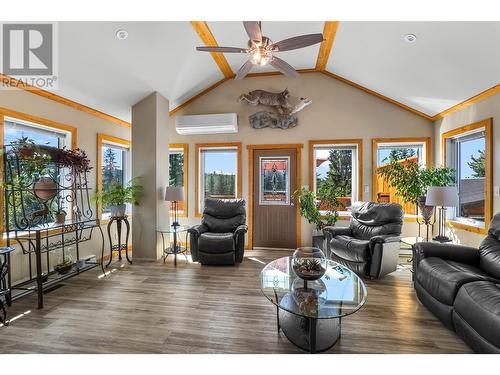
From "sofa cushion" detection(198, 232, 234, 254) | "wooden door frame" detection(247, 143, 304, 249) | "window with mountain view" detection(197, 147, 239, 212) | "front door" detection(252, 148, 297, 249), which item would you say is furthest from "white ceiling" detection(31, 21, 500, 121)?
"sofa cushion" detection(198, 232, 234, 254)

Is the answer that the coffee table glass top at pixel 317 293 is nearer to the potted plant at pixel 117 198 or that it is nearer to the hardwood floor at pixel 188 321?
the hardwood floor at pixel 188 321

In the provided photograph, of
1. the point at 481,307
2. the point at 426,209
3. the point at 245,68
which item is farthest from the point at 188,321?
the point at 426,209

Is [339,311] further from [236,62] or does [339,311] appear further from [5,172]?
[236,62]

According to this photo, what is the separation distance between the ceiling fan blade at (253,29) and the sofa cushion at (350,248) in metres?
2.72

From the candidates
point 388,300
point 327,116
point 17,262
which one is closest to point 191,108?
point 327,116

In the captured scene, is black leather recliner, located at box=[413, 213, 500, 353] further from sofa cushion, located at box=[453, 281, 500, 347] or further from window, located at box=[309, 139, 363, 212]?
window, located at box=[309, 139, 363, 212]

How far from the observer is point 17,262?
120 inches

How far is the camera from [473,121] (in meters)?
3.68

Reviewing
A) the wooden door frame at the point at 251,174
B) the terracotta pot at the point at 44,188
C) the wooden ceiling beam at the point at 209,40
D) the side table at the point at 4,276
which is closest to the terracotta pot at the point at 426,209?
the wooden door frame at the point at 251,174

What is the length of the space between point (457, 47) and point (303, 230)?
3467mm

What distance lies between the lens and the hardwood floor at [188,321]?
1962 millimetres

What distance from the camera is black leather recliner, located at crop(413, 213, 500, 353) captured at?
5.55ft

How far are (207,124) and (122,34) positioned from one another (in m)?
2.17

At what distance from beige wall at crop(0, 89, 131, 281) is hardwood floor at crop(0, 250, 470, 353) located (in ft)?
1.80
